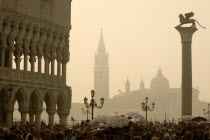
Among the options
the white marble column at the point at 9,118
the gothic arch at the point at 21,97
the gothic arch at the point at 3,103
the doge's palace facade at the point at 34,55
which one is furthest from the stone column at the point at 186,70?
the white marble column at the point at 9,118

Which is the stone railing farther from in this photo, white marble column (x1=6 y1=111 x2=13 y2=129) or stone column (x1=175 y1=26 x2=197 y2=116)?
stone column (x1=175 y1=26 x2=197 y2=116)

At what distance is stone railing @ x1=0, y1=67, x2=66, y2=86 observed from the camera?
47.0m

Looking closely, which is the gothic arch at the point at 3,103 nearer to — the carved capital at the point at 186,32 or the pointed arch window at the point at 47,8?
the pointed arch window at the point at 47,8

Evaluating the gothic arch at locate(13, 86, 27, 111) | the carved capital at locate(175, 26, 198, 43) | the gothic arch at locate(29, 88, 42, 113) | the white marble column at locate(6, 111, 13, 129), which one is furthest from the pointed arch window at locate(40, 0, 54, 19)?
the carved capital at locate(175, 26, 198, 43)

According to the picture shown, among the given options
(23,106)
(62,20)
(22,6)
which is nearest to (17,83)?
(23,106)

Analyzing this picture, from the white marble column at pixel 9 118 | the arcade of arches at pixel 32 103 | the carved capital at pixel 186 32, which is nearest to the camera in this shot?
the white marble column at pixel 9 118

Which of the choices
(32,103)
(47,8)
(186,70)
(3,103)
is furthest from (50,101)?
(186,70)

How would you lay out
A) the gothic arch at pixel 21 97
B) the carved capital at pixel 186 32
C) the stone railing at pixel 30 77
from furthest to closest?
the carved capital at pixel 186 32, the gothic arch at pixel 21 97, the stone railing at pixel 30 77

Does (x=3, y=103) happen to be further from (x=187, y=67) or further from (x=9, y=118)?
(x=187, y=67)

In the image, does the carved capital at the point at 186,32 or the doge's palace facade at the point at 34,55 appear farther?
the carved capital at the point at 186,32

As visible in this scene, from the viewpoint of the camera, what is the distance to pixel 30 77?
166ft

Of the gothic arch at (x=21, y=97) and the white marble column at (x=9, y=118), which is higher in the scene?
the gothic arch at (x=21, y=97)

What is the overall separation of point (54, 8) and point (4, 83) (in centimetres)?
970

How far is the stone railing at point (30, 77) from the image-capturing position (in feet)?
154
